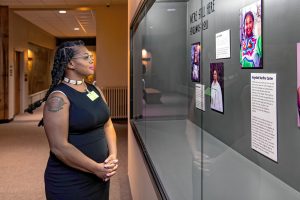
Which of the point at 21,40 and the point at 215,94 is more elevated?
the point at 21,40

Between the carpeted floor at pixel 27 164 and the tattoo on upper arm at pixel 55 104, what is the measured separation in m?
2.22

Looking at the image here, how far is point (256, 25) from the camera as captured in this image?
1513 millimetres

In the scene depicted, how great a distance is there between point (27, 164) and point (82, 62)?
12.4 ft

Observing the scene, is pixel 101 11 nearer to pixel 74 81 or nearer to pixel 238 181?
pixel 74 81

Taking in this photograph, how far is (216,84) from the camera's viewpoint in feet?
5.36

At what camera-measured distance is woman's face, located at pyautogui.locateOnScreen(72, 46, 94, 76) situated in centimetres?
196

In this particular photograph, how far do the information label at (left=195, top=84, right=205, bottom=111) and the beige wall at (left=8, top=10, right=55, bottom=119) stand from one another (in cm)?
897

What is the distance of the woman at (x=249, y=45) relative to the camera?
1.50 metres

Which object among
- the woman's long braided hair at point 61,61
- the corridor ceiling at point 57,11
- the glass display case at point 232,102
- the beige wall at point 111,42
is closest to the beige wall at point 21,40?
the corridor ceiling at point 57,11

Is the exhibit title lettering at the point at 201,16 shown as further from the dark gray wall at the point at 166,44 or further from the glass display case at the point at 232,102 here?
the dark gray wall at the point at 166,44

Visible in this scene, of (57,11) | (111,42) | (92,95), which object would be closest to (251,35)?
(92,95)

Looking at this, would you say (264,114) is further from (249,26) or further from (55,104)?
(55,104)

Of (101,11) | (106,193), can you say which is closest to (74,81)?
(106,193)

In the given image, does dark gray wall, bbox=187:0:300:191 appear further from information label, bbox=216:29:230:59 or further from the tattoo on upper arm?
the tattoo on upper arm
